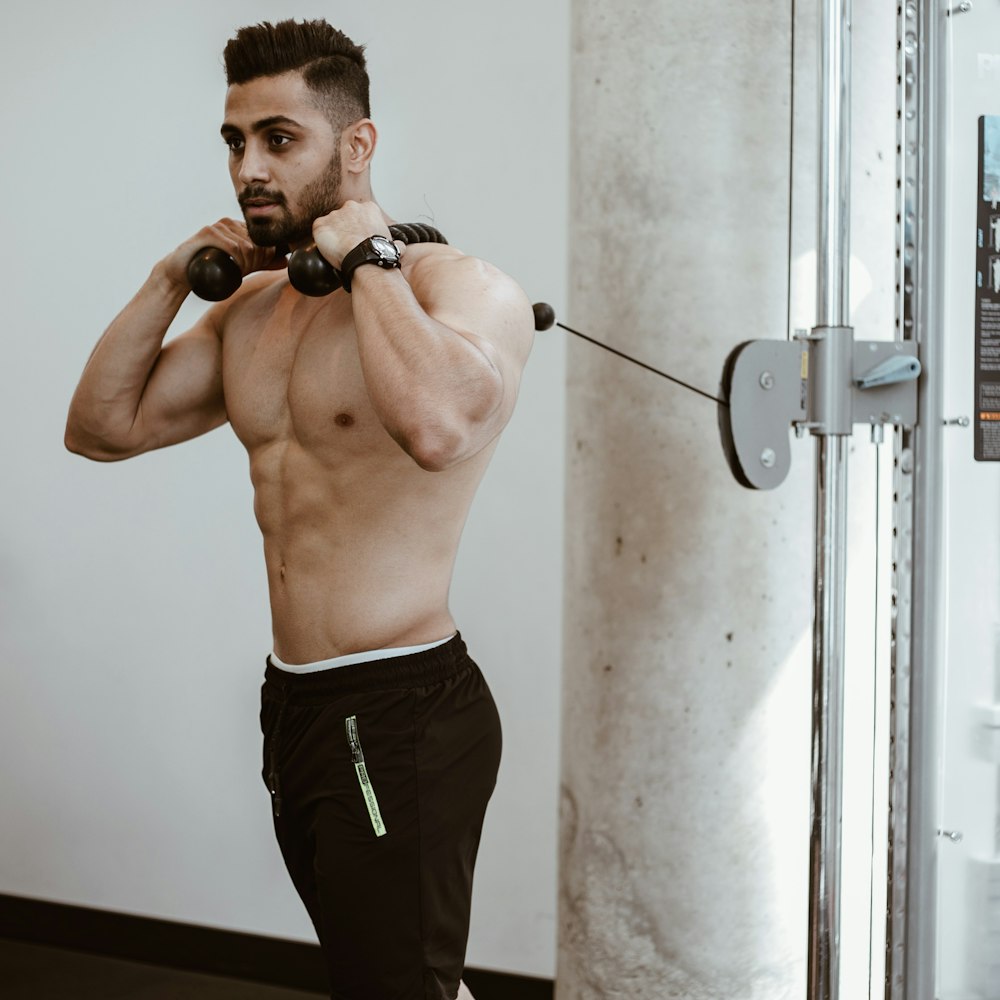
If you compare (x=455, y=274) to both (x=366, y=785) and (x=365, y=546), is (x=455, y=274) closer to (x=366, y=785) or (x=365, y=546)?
(x=365, y=546)

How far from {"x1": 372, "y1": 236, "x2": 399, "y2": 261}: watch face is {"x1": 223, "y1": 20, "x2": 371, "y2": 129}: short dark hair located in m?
0.34

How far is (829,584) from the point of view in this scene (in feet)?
4.50

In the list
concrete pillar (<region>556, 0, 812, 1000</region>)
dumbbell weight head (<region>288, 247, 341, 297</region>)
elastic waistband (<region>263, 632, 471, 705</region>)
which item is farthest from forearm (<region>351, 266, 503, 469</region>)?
concrete pillar (<region>556, 0, 812, 1000</region>)

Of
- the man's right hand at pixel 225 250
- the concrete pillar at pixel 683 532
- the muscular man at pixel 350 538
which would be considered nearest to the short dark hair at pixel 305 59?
the muscular man at pixel 350 538

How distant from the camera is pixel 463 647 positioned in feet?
5.69

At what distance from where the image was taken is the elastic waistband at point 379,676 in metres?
1.62

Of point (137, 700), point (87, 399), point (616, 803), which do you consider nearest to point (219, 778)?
point (137, 700)

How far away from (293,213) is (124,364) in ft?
1.20

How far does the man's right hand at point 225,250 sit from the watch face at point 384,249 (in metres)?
0.34

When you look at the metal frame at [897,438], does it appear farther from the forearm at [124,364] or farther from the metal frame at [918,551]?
the forearm at [124,364]

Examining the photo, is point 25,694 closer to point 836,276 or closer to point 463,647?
point 463,647

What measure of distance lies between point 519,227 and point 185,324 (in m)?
0.90

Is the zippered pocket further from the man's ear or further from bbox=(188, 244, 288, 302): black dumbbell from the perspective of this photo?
the man's ear

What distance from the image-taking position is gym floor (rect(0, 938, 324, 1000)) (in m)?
2.80
